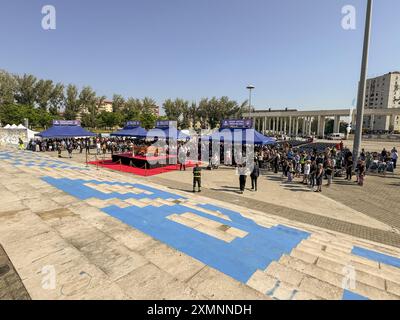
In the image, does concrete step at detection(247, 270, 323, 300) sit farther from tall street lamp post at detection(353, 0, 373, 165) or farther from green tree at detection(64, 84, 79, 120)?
green tree at detection(64, 84, 79, 120)

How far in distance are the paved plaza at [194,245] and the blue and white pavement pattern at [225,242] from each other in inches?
1.2

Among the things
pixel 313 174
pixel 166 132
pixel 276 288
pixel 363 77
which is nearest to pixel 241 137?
pixel 313 174

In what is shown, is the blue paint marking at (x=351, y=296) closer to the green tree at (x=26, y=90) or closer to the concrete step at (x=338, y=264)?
the concrete step at (x=338, y=264)

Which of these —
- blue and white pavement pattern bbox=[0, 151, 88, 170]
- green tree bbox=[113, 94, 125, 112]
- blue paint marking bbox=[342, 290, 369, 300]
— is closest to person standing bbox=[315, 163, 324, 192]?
blue paint marking bbox=[342, 290, 369, 300]

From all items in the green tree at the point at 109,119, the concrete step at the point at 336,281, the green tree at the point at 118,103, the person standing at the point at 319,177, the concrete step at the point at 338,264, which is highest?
the green tree at the point at 118,103

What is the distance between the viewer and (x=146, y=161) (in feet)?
60.9

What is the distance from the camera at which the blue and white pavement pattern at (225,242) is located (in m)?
5.59

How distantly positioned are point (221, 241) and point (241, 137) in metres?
13.5

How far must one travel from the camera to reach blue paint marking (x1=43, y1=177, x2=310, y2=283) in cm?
561

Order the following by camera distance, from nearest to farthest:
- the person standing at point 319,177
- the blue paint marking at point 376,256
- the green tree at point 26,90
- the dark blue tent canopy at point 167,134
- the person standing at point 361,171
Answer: the blue paint marking at point 376,256 → the person standing at point 319,177 → the person standing at point 361,171 → the dark blue tent canopy at point 167,134 → the green tree at point 26,90

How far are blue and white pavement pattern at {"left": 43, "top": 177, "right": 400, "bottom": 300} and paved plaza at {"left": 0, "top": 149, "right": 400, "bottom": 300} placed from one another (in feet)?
0.10

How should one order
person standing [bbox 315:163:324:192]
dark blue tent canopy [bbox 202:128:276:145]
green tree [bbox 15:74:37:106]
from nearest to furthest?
1. person standing [bbox 315:163:324:192]
2. dark blue tent canopy [bbox 202:128:276:145]
3. green tree [bbox 15:74:37:106]

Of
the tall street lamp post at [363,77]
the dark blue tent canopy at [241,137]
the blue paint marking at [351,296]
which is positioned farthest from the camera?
the dark blue tent canopy at [241,137]

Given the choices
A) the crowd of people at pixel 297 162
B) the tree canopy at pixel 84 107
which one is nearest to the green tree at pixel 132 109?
the tree canopy at pixel 84 107
